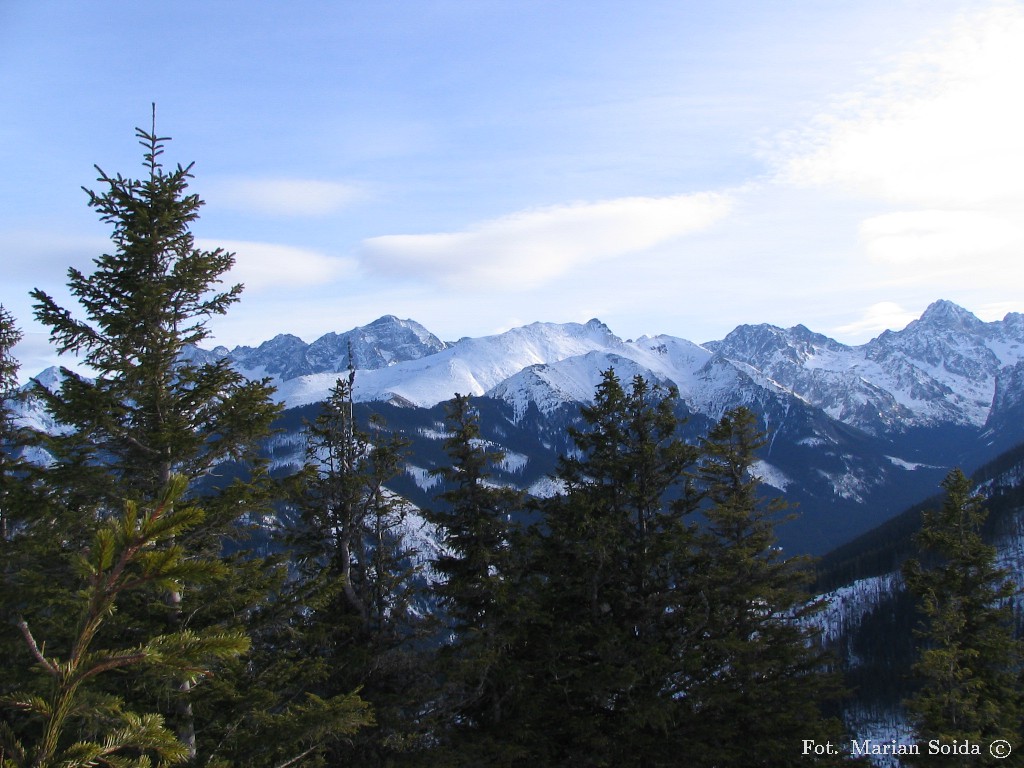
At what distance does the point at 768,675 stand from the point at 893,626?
173096mm

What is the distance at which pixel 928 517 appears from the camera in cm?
2180

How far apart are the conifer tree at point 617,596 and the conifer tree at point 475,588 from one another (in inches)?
46.1

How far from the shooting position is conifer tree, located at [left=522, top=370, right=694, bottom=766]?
18.7 metres

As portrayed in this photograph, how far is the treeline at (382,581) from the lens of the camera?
35.9ft

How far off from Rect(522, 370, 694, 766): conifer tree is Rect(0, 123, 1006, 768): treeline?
9 centimetres

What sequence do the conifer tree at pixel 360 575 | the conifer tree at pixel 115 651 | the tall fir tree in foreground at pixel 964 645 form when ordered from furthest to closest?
the tall fir tree in foreground at pixel 964 645 < the conifer tree at pixel 360 575 < the conifer tree at pixel 115 651

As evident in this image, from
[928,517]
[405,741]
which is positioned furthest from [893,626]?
[405,741]

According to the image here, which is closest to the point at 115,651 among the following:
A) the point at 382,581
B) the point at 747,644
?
the point at 382,581

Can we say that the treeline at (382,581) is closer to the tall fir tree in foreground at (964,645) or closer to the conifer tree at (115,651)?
the tall fir tree in foreground at (964,645)

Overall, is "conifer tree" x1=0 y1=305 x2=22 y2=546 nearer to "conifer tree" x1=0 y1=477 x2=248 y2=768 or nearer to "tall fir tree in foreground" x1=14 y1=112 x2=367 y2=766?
"tall fir tree in foreground" x1=14 y1=112 x2=367 y2=766

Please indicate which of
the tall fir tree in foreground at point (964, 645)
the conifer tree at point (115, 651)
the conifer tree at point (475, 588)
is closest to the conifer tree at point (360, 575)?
the conifer tree at point (475, 588)

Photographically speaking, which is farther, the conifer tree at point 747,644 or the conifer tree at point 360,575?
the conifer tree at point 747,644

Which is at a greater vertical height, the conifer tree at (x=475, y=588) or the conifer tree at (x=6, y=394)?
the conifer tree at (x=6, y=394)

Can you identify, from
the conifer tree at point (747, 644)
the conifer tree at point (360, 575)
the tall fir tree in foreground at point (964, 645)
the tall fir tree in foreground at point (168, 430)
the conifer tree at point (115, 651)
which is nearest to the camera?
the conifer tree at point (115, 651)
